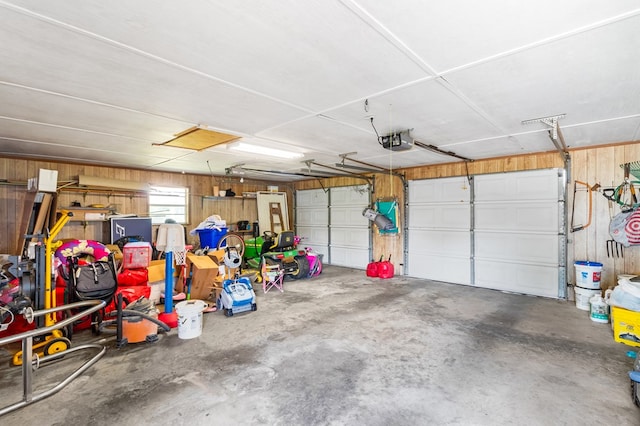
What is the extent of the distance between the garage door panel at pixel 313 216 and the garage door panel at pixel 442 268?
287 cm

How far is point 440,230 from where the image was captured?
6.28 metres

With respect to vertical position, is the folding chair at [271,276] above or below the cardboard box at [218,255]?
below

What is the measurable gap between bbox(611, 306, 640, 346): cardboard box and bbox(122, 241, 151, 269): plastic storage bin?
6.01 metres

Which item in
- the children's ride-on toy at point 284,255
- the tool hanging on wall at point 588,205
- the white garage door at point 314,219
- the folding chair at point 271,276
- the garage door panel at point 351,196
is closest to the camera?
the tool hanging on wall at point 588,205

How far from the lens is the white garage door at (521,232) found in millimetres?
4938

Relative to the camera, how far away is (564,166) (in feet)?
15.9

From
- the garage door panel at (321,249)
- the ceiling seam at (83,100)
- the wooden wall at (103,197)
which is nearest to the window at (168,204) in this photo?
the wooden wall at (103,197)

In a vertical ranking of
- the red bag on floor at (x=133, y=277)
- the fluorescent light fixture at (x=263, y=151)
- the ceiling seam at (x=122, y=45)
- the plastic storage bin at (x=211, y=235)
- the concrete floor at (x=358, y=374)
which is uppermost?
the ceiling seam at (x=122, y=45)

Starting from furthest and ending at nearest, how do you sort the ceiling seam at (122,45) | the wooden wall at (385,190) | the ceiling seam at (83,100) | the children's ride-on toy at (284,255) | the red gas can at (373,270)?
the red gas can at (373,270) → the children's ride-on toy at (284,255) → the wooden wall at (385,190) → the ceiling seam at (83,100) → the ceiling seam at (122,45)

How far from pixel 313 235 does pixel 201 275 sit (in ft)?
15.2

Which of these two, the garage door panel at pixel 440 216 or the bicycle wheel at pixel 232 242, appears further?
the garage door panel at pixel 440 216

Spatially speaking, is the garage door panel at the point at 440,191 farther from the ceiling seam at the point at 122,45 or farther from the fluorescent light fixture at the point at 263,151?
the ceiling seam at the point at 122,45

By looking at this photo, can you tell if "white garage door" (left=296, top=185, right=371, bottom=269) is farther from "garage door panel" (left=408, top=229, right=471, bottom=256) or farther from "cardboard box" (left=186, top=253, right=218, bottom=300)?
"cardboard box" (left=186, top=253, right=218, bottom=300)

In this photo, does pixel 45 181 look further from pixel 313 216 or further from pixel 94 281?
pixel 313 216
